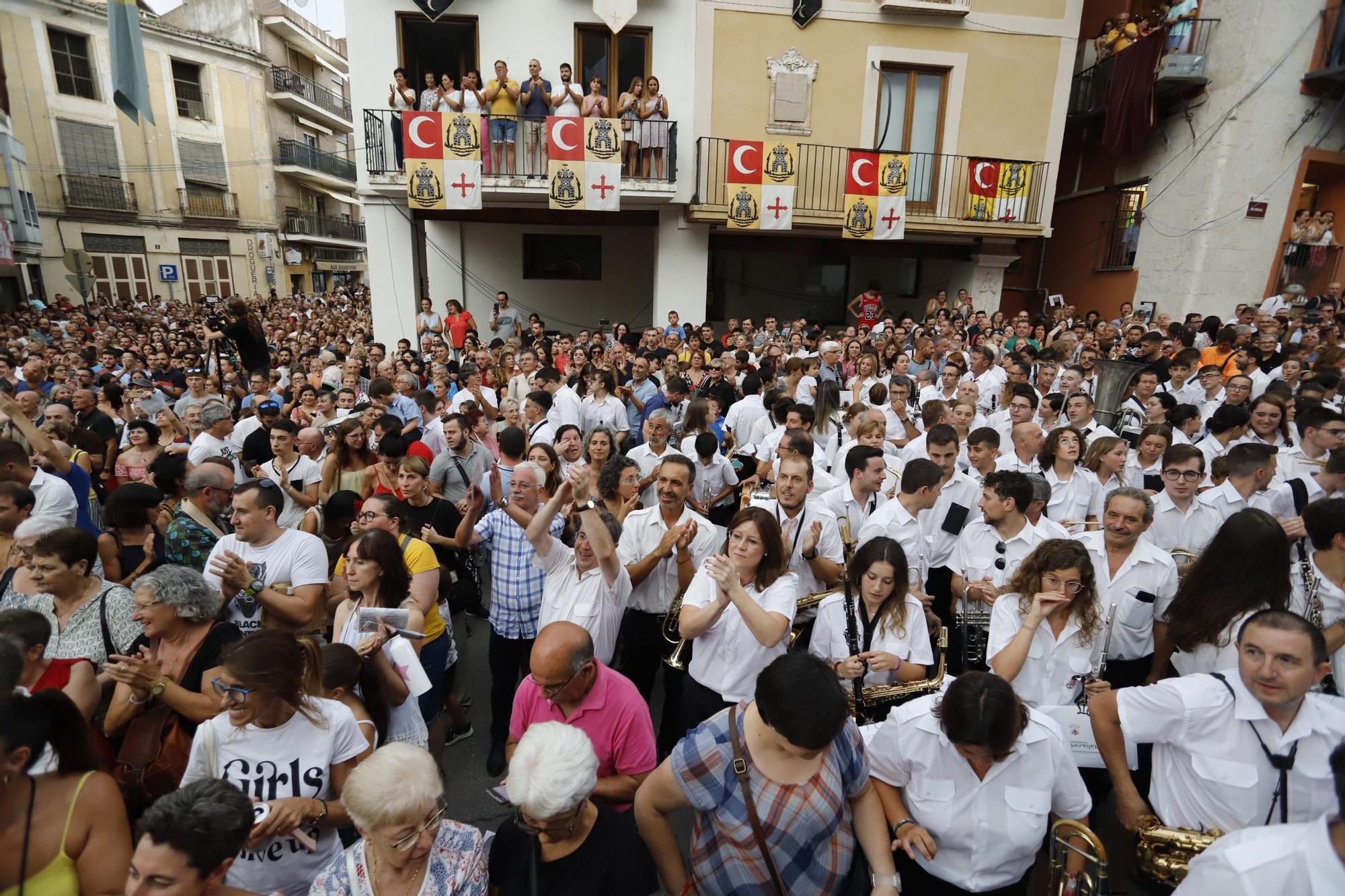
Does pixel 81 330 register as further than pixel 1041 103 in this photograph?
Yes

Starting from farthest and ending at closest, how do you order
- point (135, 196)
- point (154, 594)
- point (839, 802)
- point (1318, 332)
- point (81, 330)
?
1. point (135, 196)
2. point (81, 330)
3. point (1318, 332)
4. point (154, 594)
5. point (839, 802)

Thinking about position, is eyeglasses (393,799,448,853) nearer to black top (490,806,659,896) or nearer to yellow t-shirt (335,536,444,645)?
black top (490,806,659,896)

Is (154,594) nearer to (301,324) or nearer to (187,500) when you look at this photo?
(187,500)

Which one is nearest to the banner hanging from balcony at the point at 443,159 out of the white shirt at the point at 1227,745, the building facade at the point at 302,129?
the white shirt at the point at 1227,745

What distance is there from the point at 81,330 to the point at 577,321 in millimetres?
12203

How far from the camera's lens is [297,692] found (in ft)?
7.83

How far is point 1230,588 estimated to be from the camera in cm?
306

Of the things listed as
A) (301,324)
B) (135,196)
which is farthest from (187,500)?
(135,196)

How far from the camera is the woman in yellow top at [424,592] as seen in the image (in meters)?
3.60

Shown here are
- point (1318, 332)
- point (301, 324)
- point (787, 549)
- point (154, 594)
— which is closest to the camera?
point (154, 594)

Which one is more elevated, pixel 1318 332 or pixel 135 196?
pixel 135 196

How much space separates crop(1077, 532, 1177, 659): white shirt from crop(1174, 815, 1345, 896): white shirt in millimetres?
1981

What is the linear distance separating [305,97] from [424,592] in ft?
134

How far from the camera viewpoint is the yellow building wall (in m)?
13.8
